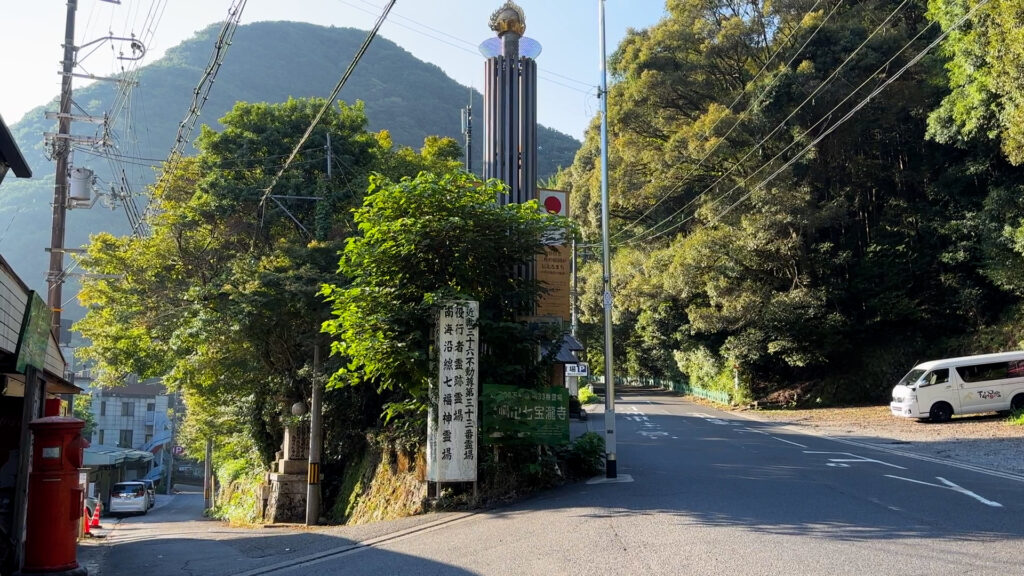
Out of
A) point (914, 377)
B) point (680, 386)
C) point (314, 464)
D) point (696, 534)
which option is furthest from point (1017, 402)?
point (680, 386)

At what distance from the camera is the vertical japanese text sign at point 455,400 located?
10.2 meters

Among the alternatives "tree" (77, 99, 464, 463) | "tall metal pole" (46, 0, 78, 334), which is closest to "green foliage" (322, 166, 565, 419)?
"tree" (77, 99, 464, 463)

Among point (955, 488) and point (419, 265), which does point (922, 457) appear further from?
point (419, 265)

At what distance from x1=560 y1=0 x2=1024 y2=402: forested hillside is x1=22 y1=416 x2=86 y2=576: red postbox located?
29.4 meters

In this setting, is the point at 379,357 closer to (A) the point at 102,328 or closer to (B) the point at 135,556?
(B) the point at 135,556

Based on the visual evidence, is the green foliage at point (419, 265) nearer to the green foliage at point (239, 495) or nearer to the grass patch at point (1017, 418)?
the green foliage at point (239, 495)

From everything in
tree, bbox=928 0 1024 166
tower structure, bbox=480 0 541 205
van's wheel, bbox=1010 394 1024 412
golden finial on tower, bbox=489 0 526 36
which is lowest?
van's wheel, bbox=1010 394 1024 412

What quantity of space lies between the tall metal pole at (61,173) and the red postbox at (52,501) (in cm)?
1289

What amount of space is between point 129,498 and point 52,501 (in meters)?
34.4

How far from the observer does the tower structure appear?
45.5ft

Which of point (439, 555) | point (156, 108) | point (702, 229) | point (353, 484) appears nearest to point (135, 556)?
point (439, 555)

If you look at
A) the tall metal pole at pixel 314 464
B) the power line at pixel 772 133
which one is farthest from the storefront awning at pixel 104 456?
the power line at pixel 772 133

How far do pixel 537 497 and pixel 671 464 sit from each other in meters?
4.05

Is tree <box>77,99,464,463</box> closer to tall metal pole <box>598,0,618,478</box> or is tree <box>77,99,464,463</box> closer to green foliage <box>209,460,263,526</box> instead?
green foliage <box>209,460,263,526</box>
